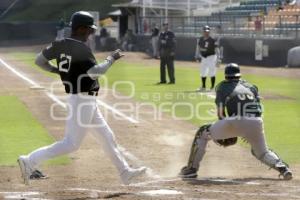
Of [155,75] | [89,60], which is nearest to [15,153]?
[89,60]

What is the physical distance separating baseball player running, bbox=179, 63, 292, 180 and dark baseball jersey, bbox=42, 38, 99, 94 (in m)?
A: 1.52

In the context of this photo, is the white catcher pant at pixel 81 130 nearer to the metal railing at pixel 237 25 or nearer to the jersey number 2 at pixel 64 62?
the jersey number 2 at pixel 64 62

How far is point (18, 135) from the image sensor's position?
1181 centimetres

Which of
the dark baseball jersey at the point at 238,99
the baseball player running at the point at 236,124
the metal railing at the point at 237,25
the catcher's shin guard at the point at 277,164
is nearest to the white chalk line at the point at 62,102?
the baseball player running at the point at 236,124

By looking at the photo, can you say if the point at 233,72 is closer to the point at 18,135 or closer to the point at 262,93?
the point at 18,135

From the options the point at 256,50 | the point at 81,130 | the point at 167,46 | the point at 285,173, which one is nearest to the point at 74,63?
the point at 81,130

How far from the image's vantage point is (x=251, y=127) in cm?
796

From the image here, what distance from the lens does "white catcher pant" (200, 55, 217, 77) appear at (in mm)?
19802

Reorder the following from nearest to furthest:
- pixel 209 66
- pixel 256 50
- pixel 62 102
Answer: pixel 62 102 → pixel 209 66 → pixel 256 50

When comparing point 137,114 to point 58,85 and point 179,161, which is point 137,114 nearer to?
point 179,161

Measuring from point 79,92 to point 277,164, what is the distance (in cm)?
235

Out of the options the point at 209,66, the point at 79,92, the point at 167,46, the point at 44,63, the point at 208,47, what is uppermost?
the point at 44,63

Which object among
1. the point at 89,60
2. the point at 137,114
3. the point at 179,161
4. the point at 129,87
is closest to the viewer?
the point at 89,60

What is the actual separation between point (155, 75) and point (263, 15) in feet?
32.2
